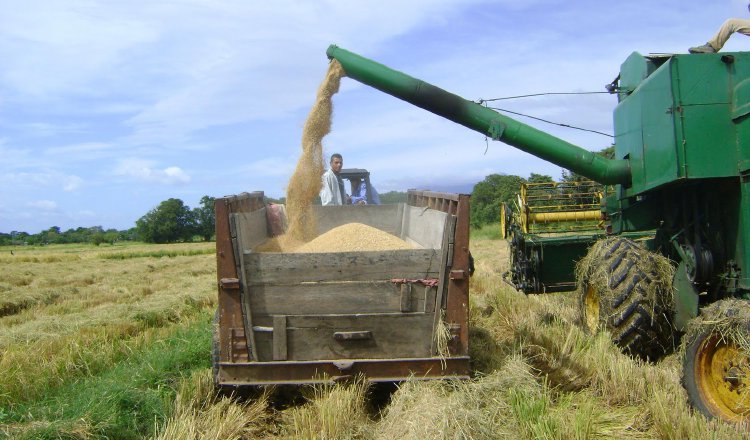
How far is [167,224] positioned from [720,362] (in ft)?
200

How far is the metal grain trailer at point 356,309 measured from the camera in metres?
4.21

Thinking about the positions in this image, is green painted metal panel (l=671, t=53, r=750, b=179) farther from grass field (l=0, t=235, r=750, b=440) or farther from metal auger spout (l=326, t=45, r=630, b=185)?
metal auger spout (l=326, t=45, r=630, b=185)

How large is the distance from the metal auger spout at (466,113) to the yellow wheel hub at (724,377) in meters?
2.65

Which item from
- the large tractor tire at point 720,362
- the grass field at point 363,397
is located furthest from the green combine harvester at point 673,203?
the grass field at point 363,397

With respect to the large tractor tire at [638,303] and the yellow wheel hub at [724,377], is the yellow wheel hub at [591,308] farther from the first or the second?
the yellow wheel hub at [724,377]

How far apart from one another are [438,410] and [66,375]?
3359 mm

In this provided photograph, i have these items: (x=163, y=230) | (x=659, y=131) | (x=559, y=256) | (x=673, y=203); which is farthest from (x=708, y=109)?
(x=163, y=230)

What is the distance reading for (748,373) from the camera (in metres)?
3.72

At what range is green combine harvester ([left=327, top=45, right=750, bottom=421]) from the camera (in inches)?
158

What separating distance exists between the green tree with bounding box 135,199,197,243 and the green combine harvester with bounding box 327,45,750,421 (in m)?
57.3

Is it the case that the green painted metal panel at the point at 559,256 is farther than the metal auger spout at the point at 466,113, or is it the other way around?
the green painted metal panel at the point at 559,256

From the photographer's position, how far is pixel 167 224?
60.9 metres

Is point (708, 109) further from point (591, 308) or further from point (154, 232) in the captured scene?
point (154, 232)

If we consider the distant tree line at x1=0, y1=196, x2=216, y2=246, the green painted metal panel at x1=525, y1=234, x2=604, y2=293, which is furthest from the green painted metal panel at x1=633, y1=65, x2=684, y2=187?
the distant tree line at x1=0, y1=196, x2=216, y2=246
